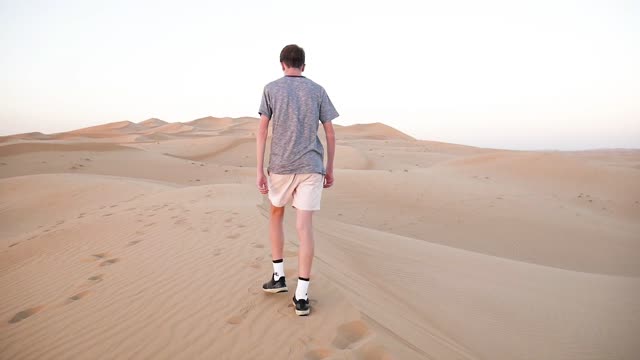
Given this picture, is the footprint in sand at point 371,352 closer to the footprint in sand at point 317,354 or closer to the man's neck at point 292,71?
the footprint in sand at point 317,354

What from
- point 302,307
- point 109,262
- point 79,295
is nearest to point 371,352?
point 302,307

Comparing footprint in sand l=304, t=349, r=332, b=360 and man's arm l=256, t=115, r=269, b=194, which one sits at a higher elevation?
man's arm l=256, t=115, r=269, b=194

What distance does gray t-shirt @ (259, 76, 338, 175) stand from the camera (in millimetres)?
2988

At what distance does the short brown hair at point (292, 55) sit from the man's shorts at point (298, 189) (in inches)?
34.0

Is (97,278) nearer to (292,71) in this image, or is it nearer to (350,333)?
(350,333)

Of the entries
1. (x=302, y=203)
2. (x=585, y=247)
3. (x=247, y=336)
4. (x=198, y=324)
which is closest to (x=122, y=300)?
(x=198, y=324)

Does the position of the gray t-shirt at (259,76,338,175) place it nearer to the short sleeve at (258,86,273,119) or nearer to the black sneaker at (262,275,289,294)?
the short sleeve at (258,86,273,119)

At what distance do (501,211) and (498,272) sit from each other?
542 centimetres

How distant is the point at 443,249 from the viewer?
6.51 m

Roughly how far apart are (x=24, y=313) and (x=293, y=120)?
9.71 ft

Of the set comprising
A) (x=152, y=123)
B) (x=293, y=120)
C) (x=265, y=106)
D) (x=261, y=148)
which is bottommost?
(x=261, y=148)

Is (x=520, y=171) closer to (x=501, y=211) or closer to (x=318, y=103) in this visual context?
(x=501, y=211)

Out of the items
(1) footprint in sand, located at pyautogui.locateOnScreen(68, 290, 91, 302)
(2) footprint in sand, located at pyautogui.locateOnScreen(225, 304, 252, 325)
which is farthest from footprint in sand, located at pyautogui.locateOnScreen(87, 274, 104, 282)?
(2) footprint in sand, located at pyautogui.locateOnScreen(225, 304, 252, 325)

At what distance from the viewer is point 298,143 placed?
3002mm
